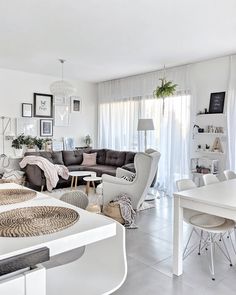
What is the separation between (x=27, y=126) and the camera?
21.0 feet

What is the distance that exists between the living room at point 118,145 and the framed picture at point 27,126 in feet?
0.08

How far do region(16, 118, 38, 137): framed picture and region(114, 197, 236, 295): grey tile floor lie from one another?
3.94 metres

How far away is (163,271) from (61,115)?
17.2ft

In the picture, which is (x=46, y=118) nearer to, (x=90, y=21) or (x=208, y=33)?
(x=90, y=21)

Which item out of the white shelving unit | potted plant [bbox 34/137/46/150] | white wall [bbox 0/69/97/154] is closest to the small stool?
the white shelving unit

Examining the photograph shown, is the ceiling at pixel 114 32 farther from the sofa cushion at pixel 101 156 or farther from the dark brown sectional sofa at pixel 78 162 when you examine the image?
the sofa cushion at pixel 101 156

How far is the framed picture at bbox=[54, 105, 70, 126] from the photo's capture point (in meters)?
6.90

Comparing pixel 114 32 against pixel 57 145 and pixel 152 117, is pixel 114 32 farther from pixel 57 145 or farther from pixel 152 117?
pixel 57 145

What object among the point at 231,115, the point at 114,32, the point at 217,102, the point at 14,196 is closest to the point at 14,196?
the point at 14,196

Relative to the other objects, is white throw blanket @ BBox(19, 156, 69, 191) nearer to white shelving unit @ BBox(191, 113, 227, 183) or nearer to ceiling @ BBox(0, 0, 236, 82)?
ceiling @ BBox(0, 0, 236, 82)

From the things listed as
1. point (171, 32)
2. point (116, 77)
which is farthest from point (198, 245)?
point (116, 77)

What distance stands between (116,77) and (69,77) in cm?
118

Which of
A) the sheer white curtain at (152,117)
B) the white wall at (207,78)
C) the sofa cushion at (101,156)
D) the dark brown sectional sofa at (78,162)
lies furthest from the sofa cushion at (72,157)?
the white wall at (207,78)

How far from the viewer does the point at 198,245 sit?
3057 millimetres
